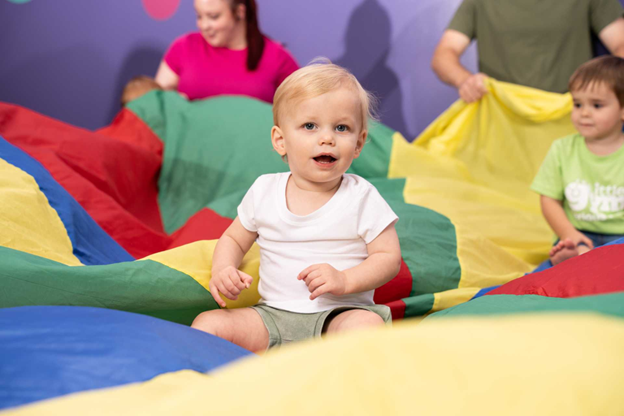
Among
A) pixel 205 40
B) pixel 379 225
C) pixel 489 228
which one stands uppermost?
pixel 205 40

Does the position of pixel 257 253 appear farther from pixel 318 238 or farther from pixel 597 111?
pixel 597 111

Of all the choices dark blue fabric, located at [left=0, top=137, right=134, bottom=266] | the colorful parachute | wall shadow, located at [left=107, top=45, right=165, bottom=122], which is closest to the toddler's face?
the colorful parachute

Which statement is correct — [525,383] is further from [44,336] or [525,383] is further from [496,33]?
[496,33]

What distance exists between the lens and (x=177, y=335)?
0.77 metres

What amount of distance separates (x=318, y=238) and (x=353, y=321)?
14 centimetres

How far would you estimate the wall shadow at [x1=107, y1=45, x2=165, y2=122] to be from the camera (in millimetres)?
2949

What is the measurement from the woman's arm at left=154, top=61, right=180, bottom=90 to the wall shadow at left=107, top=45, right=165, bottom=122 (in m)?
0.50

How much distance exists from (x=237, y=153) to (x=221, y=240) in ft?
2.40

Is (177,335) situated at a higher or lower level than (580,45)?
lower

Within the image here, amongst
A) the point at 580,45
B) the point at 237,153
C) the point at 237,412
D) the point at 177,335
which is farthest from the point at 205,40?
the point at 237,412

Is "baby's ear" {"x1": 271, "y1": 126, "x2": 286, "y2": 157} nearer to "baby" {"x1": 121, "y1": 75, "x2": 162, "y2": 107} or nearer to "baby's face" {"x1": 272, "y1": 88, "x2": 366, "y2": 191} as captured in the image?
"baby's face" {"x1": 272, "y1": 88, "x2": 366, "y2": 191}

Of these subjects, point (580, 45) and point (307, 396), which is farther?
point (580, 45)

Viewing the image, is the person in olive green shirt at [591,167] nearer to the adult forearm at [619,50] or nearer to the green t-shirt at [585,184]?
the green t-shirt at [585,184]

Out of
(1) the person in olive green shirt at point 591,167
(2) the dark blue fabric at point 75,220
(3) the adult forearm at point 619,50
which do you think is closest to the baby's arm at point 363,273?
(2) the dark blue fabric at point 75,220
